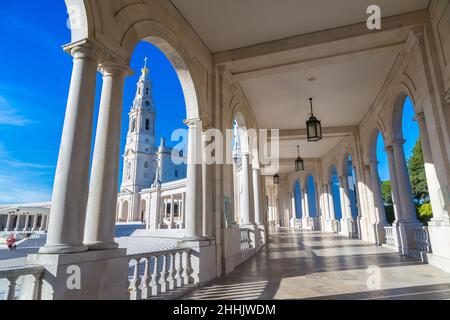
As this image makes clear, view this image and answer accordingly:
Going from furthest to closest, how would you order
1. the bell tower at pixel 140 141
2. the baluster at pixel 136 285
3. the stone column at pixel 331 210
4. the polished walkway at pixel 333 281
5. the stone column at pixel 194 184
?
the bell tower at pixel 140 141
the stone column at pixel 331 210
the stone column at pixel 194 184
the polished walkway at pixel 333 281
the baluster at pixel 136 285

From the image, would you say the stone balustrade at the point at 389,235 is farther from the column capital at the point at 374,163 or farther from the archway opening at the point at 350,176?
the archway opening at the point at 350,176

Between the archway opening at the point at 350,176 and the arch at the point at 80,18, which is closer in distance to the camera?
the arch at the point at 80,18

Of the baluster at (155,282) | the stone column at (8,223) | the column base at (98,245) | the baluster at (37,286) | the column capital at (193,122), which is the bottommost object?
the baluster at (155,282)

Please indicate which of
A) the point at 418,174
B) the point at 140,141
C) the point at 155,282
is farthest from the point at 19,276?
the point at 140,141

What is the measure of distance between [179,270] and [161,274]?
1.91ft

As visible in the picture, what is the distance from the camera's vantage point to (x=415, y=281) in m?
5.86

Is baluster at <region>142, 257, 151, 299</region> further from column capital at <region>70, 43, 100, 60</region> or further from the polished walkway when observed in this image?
column capital at <region>70, 43, 100, 60</region>

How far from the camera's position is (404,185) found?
33.8 ft

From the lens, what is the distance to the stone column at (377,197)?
534 inches

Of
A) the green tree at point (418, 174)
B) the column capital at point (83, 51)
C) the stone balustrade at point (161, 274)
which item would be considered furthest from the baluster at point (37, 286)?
the green tree at point (418, 174)

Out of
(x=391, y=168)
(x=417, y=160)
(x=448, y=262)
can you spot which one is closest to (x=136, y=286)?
(x=448, y=262)

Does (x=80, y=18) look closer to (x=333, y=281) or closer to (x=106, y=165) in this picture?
(x=106, y=165)

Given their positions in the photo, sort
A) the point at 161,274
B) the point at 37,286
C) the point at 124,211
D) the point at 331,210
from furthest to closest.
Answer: the point at 124,211 → the point at 331,210 → the point at 161,274 → the point at 37,286

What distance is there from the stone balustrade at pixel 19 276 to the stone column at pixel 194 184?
3608 millimetres
